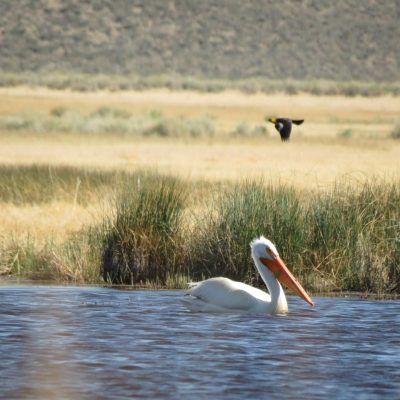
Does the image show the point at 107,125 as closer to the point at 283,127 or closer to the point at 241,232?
the point at 283,127

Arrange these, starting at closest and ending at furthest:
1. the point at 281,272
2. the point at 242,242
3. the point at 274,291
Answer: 1. the point at 274,291
2. the point at 281,272
3. the point at 242,242

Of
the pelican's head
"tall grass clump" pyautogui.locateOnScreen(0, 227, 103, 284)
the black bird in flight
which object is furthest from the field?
the pelican's head

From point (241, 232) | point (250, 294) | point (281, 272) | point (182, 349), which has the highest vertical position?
point (241, 232)

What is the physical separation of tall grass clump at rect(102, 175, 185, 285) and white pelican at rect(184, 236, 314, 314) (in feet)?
5.99

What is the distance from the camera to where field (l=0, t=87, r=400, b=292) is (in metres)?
14.0

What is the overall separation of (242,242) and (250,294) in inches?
76.5

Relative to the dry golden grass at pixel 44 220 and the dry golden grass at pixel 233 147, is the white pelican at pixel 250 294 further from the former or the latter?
the dry golden grass at pixel 44 220

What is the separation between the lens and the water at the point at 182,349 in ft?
28.5

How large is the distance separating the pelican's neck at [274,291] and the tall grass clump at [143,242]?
196cm

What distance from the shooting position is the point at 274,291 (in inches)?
475

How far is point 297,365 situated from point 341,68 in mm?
88090

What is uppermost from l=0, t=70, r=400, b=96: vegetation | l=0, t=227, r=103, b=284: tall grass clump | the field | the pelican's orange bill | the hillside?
the hillside

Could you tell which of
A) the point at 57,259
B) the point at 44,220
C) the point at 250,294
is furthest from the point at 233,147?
the point at 250,294

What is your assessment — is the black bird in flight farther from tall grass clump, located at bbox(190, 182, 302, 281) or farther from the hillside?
the hillside
